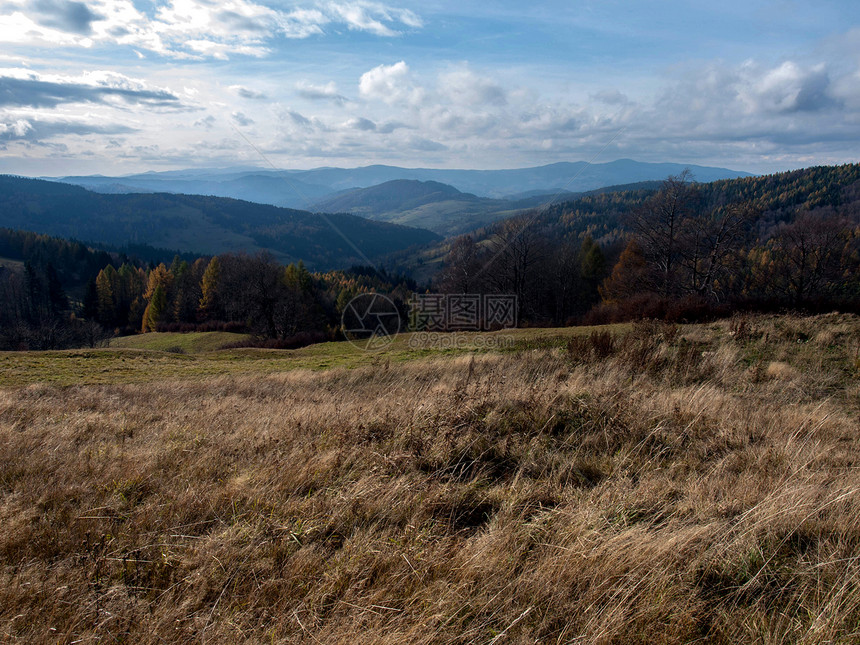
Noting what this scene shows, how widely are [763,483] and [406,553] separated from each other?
2.97 m

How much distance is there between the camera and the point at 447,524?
121 inches

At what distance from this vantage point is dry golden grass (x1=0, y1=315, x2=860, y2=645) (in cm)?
218

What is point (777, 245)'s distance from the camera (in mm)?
41219

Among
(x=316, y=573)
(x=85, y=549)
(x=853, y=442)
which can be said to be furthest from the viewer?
(x=853, y=442)

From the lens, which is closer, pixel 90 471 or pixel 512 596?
pixel 512 596

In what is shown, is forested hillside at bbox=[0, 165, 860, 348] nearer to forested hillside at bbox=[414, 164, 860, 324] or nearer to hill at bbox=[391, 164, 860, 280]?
forested hillside at bbox=[414, 164, 860, 324]

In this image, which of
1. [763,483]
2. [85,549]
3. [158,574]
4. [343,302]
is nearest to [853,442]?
[763,483]

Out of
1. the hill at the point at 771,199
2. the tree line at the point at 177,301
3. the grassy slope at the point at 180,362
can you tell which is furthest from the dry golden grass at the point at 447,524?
the hill at the point at 771,199

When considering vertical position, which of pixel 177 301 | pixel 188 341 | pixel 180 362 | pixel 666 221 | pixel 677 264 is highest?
pixel 666 221

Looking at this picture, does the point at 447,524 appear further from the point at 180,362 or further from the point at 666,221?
the point at 666,221

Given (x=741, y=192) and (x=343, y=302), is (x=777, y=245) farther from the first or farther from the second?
(x=741, y=192)

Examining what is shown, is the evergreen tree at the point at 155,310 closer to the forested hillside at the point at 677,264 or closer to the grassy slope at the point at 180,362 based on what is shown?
the grassy slope at the point at 180,362

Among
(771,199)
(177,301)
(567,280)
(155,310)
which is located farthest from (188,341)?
(771,199)

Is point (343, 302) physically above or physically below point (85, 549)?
below
